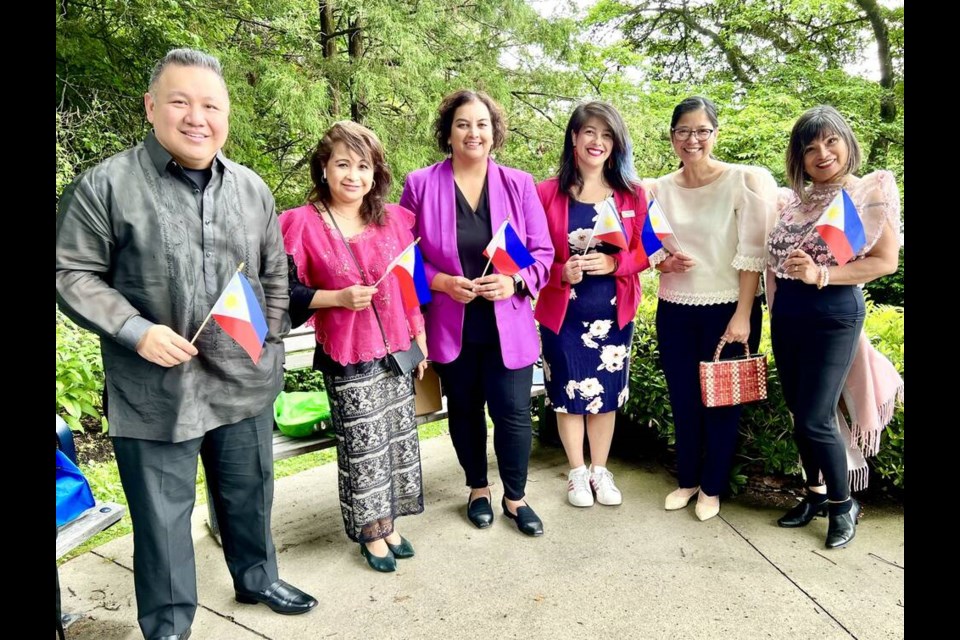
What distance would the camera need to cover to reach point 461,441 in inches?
126

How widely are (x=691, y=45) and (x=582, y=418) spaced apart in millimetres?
9347

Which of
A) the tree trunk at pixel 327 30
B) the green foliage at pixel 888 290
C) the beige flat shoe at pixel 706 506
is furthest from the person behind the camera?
the green foliage at pixel 888 290

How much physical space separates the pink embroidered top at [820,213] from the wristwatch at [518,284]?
1.06m

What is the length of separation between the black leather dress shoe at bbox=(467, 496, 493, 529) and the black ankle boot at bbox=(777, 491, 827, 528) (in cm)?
134

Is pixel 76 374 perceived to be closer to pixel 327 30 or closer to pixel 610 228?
pixel 610 228

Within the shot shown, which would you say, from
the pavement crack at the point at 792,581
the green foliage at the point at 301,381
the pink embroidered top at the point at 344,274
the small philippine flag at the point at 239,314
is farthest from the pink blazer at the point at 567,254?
the green foliage at the point at 301,381

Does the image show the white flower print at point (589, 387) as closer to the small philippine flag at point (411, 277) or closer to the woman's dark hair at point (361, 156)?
the small philippine flag at point (411, 277)

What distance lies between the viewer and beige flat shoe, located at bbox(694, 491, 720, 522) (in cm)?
321

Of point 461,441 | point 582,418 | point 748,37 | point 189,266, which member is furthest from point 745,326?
point 748,37

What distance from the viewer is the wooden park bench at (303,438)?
311cm

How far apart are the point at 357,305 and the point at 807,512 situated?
7.46 ft

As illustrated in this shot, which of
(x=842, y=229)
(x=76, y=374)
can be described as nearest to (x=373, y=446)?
(x=842, y=229)

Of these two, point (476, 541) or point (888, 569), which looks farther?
point (476, 541)

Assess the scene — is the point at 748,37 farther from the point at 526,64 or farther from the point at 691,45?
the point at 526,64
